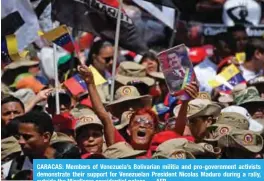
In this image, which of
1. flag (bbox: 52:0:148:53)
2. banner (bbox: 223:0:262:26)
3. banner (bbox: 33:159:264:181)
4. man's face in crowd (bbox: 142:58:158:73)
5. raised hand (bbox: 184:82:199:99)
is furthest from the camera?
banner (bbox: 223:0:262:26)

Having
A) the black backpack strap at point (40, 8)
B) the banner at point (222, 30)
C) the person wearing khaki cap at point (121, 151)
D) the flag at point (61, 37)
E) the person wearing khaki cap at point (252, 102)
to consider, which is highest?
the banner at point (222, 30)

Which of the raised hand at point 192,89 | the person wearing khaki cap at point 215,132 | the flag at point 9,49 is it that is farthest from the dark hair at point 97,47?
the raised hand at point 192,89

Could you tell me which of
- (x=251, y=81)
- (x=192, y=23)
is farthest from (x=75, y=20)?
(x=192, y=23)

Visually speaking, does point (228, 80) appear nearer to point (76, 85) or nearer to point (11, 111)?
point (76, 85)

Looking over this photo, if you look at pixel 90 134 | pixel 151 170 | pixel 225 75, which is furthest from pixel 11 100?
pixel 151 170

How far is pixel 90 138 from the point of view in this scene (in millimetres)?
10922

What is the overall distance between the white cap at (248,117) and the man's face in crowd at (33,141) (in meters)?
2.03

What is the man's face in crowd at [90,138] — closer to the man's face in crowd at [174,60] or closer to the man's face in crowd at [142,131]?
the man's face in crowd at [142,131]

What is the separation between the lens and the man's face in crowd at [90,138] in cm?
1084

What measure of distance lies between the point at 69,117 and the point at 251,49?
3.77 meters

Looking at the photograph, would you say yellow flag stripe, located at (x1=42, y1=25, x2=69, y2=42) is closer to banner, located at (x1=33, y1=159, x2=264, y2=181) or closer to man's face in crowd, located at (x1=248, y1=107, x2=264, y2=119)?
man's face in crowd, located at (x1=248, y1=107, x2=264, y2=119)

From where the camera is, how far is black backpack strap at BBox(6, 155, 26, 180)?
1060 cm

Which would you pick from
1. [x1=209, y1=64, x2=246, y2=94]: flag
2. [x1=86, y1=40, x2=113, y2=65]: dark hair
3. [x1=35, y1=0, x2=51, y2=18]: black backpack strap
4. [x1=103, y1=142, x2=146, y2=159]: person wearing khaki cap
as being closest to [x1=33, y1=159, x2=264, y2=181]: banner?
[x1=103, y1=142, x2=146, y2=159]: person wearing khaki cap

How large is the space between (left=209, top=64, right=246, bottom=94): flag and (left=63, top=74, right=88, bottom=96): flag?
5.79ft
